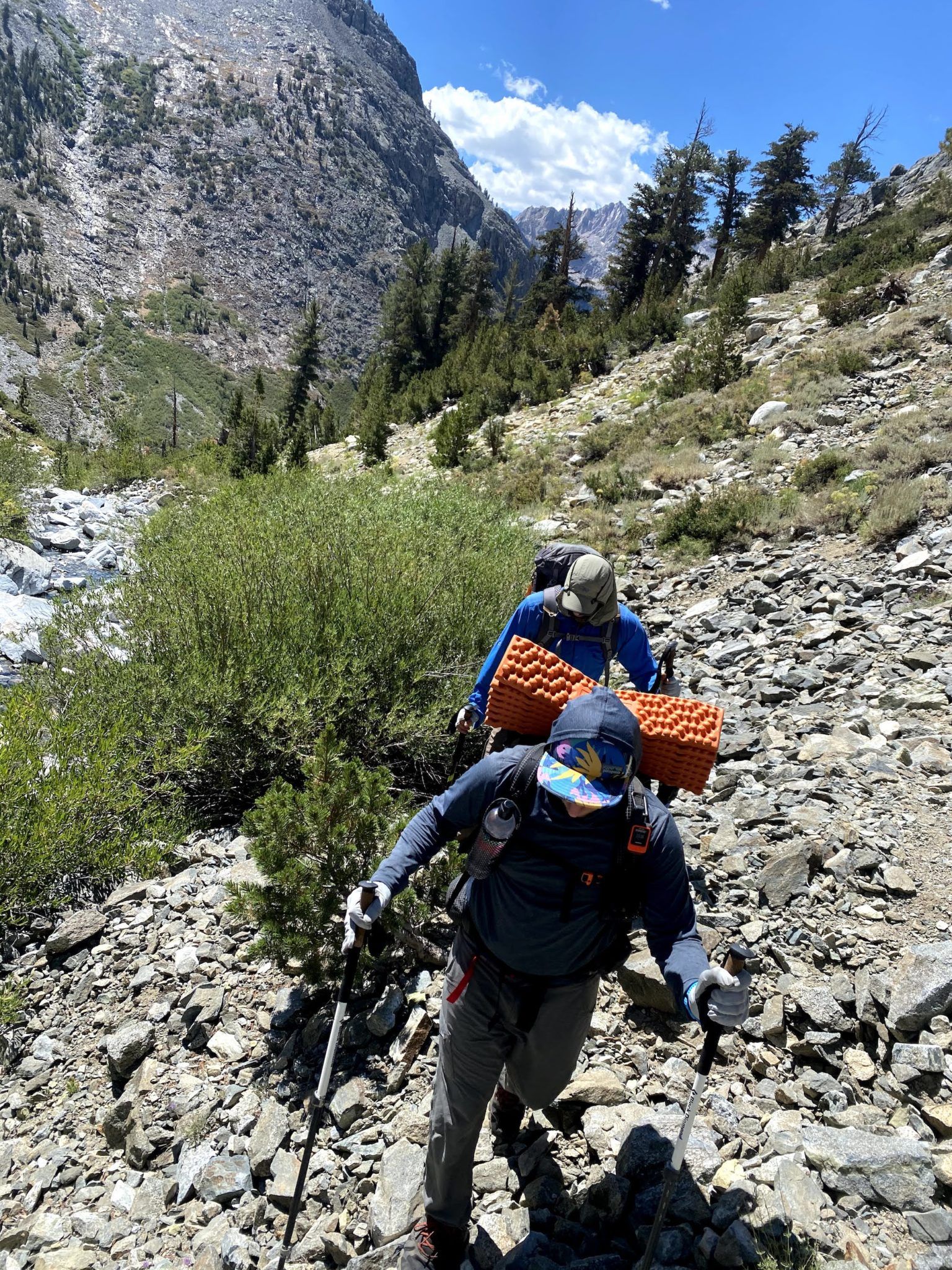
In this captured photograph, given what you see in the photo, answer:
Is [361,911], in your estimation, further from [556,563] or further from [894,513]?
[894,513]

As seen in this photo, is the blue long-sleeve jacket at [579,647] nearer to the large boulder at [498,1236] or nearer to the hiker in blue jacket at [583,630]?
the hiker in blue jacket at [583,630]

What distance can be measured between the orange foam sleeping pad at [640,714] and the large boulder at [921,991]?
5.15ft

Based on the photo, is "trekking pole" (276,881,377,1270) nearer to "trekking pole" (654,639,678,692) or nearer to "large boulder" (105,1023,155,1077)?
"large boulder" (105,1023,155,1077)

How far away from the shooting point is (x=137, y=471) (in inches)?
877

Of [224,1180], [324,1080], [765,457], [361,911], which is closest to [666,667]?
[361,911]

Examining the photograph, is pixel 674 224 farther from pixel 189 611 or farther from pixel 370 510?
pixel 189 611

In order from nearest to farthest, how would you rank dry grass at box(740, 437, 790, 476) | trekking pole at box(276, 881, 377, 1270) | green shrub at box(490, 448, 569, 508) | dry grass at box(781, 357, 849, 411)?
trekking pole at box(276, 881, 377, 1270) → dry grass at box(740, 437, 790, 476) → dry grass at box(781, 357, 849, 411) → green shrub at box(490, 448, 569, 508)

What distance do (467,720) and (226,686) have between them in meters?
1.87

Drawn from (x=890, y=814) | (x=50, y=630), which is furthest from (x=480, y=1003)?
(x=50, y=630)

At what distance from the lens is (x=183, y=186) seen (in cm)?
16362

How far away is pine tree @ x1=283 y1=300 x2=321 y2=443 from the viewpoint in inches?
1324

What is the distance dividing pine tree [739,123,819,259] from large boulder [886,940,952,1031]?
30.7 meters

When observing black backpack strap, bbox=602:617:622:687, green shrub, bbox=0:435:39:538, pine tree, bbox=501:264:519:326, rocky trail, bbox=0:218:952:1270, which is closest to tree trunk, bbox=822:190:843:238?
pine tree, bbox=501:264:519:326

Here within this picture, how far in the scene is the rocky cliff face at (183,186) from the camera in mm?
139875
